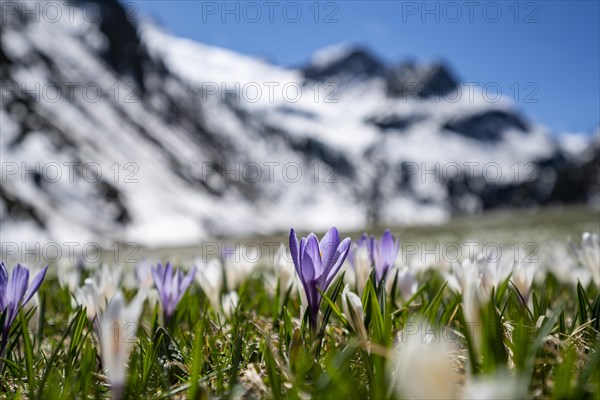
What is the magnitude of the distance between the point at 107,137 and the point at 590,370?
52.8m

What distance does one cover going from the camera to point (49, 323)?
221 cm

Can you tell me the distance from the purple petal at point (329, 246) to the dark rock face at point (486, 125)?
553ft

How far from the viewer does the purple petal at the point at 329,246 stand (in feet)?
4.15

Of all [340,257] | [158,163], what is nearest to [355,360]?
[340,257]

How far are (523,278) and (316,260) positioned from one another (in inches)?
29.8

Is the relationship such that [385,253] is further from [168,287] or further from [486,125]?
[486,125]

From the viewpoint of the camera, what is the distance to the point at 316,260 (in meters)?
1.29

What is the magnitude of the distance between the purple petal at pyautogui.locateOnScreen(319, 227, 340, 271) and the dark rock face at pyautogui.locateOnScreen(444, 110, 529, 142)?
168563mm

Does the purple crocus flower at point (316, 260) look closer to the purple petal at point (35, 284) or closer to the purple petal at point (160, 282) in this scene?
the purple petal at point (160, 282)

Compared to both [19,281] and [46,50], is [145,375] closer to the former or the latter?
[19,281]

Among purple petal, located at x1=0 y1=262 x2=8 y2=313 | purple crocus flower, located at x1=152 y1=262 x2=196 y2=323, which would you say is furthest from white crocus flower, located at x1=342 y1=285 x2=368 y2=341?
purple petal, located at x1=0 y1=262 x2=8 y2=313

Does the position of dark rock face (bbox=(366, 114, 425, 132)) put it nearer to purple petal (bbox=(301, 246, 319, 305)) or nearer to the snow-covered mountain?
the snow-covered mountain

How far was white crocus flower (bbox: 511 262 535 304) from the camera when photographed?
1619 millimetres

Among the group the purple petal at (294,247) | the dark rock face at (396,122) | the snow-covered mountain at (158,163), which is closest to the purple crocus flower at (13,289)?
the purple petal at (294,247)
